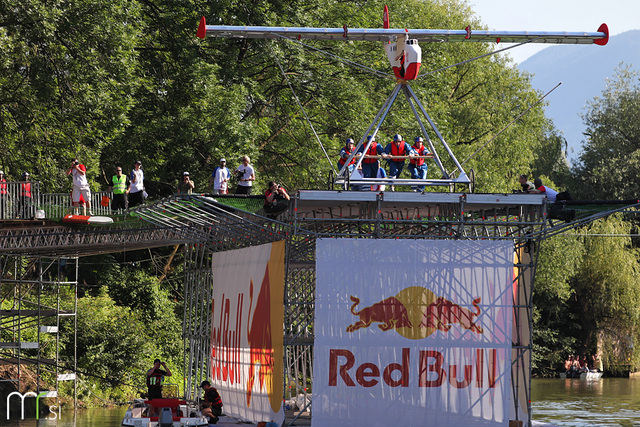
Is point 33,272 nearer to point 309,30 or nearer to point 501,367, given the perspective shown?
point 309,30

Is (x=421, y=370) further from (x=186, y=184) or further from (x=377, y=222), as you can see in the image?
(x=186, y=184)

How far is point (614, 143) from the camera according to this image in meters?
55.0

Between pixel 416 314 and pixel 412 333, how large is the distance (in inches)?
15.1

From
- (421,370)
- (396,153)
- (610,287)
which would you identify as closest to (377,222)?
(421,370)

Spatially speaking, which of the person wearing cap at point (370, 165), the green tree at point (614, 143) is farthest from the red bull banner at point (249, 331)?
the green tree at point (614, 143)

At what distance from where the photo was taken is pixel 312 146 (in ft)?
119

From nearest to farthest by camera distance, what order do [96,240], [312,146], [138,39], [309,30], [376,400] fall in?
[376,400] < [309,30] < [96,240] < [138,39] < [312,146]

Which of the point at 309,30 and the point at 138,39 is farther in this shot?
the point at 138,39

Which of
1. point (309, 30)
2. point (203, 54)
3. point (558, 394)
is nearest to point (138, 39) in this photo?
point (203, 54)

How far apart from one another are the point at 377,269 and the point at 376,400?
8.42 feet

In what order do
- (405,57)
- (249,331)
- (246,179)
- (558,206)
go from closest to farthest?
1. (558,206)
2. (405,57)
3. (249,331)
4. (246,179)

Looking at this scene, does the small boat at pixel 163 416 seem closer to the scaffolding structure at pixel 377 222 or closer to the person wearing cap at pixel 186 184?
the scaffolding structure at pixel 377 222

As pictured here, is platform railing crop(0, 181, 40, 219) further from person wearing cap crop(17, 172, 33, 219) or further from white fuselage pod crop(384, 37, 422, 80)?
white fuselage pod crop(384, 37, 422, 80)

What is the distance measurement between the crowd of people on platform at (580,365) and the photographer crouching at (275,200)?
115 ft
